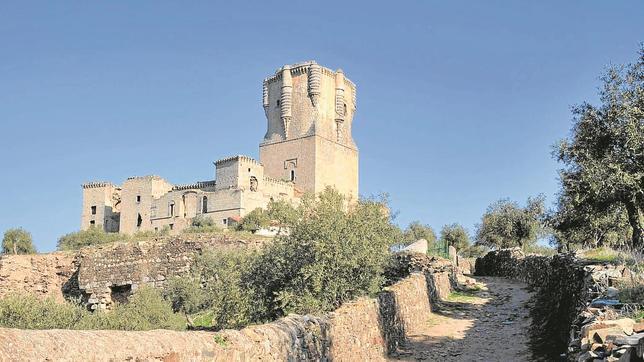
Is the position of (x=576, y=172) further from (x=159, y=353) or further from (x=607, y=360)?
(x=159, y=353)

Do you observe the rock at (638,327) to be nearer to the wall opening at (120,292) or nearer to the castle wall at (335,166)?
the wall opening at (120,292)

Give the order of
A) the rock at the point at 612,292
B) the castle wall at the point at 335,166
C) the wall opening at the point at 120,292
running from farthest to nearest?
the castle wall at the point at 335,166 → the wall opening at the point at 120,292 → the rock at the point at 612,292

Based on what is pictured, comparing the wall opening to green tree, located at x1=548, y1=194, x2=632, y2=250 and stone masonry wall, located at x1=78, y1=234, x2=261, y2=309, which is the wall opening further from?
green tree, located at x1=548, y1=194, x2=632, y2=250

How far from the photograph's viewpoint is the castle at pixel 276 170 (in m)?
77.8

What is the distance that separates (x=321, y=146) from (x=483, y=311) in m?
65.0

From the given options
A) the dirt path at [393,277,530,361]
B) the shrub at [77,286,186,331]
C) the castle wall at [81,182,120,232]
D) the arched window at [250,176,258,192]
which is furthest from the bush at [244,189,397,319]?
the castle wall at [81,182,120,232]

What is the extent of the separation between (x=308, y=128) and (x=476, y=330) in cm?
6884

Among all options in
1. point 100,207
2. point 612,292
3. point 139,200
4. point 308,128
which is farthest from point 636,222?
point 100,207

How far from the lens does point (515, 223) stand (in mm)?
44625

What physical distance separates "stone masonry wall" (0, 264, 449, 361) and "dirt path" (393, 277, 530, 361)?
73 cm

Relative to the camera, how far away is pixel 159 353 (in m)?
5.16

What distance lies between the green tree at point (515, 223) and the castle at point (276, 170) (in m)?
35.4

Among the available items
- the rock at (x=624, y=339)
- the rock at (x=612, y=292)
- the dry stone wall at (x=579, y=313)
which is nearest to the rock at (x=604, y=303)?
the dry stone wall at (x=579, y=313)

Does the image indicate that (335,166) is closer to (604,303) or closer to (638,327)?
(604,303)
